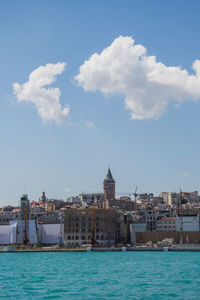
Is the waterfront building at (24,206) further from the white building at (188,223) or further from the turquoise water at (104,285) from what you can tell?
the turquoise water at (104,285)

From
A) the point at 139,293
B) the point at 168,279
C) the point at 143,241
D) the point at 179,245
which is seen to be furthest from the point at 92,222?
the point at 139,293

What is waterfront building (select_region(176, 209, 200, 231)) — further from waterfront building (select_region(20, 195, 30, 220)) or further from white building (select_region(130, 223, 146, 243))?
waterfront building (select_region(20, 195, 30, 220))

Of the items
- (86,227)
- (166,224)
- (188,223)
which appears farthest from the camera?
(166,224)

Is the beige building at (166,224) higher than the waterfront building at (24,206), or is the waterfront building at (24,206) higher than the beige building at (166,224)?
the waterfront building at (24,206)

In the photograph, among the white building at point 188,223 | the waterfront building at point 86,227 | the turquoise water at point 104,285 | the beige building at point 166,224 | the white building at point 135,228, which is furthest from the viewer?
the white building at point 135,228

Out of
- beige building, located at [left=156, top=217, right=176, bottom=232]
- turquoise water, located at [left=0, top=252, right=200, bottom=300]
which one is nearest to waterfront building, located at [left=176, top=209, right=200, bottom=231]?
beige building, located at [left=156, top=217, right=176, bottom=232]

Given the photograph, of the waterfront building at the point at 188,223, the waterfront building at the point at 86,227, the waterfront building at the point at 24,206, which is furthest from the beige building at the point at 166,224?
the waterfront building at the point at 24,206

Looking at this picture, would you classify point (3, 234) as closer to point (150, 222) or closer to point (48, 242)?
point (48, 242)

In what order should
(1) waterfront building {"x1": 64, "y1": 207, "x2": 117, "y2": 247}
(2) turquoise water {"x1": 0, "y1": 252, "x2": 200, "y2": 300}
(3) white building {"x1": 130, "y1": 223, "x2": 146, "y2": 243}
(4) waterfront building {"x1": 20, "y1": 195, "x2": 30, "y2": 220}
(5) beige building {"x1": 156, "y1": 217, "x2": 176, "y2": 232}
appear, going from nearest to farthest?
(2) turquoise water {"x1": 0, "y1": 252, "x2": 200, "y2": 300} → (1) waterfront building {"x1": 64, "y1": 207, "x2": 117, "y2": 247} → (5) beige building {"x1": 156, "y1": 217, "x2": 176, "y2": 232} → (3) white building {"x1": 130, "y1": 223, "x2": 146, "y2": 243} → (4) waterfront building {"x1": 20, "y1": 195, "x2": 30, "y2": 220}

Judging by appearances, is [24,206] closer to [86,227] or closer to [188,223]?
[86,227]

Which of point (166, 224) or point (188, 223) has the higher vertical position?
point (188, 223)

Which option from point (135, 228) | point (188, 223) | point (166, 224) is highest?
point (188, 223)

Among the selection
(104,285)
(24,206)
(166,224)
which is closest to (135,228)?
(166,224)

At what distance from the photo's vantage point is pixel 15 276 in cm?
5388
